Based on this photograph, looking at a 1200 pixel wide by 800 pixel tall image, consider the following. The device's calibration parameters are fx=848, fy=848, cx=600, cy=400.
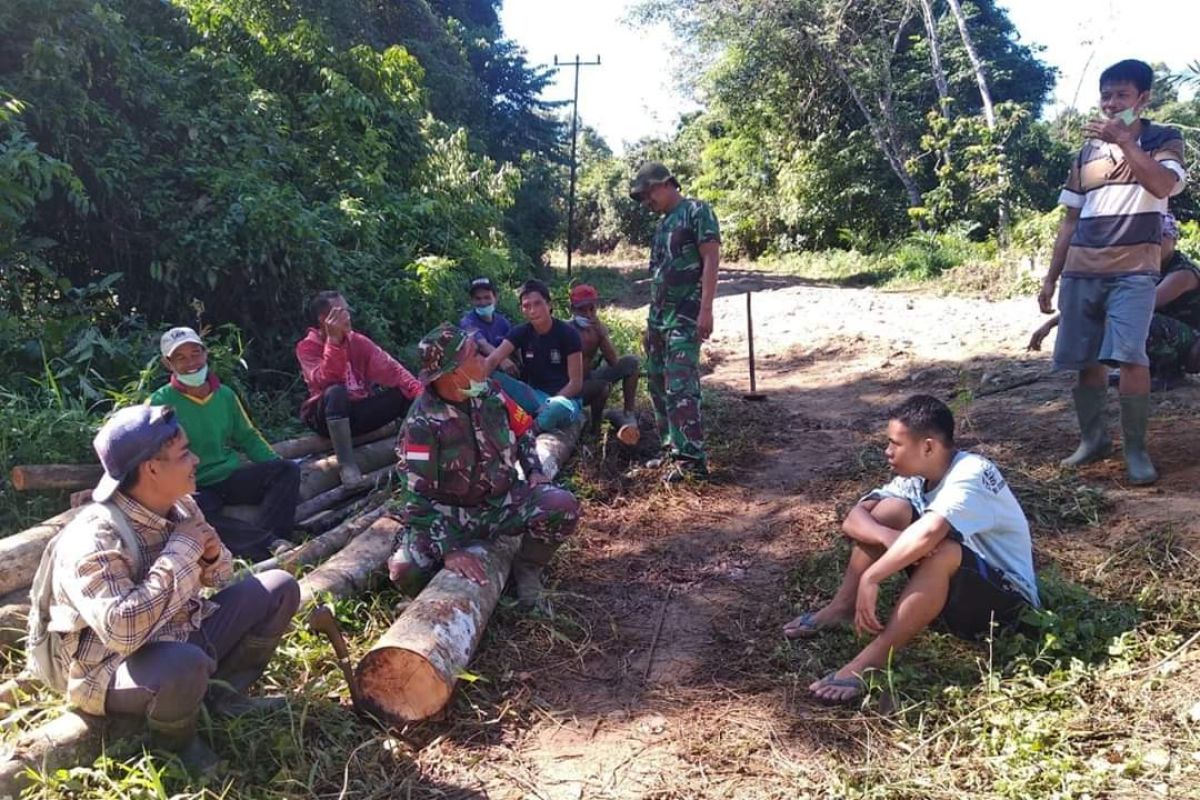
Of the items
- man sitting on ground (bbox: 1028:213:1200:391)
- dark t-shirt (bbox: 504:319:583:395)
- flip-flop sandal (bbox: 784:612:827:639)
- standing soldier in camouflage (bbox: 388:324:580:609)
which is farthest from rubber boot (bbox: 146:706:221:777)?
man sitting on ground (bbox: 1028:213:1200:391)

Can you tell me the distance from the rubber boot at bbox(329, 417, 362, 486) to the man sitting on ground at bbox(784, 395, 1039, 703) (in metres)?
3.27

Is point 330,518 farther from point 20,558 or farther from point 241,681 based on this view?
point 241,681

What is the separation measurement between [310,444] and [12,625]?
2.44 m

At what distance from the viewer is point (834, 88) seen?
22.2 meters

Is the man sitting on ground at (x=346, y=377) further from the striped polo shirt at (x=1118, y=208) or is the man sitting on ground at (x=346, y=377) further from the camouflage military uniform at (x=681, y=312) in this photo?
the striped polo shirt at (x=1118, y=208)

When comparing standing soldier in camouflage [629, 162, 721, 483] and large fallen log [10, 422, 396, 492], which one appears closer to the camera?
large fallen log [10, 422, 396, 492]

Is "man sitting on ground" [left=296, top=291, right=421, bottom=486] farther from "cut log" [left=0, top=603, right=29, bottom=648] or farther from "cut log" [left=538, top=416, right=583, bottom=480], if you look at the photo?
"cut log" [left=0, top=603, right=29, bottom=648]

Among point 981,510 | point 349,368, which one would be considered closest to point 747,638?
point 981,510

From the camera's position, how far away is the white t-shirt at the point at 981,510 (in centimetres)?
286

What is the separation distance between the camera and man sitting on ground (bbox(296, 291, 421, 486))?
5.43 meters

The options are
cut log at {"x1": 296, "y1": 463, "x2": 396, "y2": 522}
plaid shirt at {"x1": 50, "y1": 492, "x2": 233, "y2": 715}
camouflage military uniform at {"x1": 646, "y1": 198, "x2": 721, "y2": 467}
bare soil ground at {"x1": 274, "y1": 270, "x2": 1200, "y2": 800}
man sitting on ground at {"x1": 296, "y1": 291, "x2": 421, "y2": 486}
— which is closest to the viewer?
plaid shirt at {"x1": 50, "y1": 492, "x2": 233, "y2": 715}

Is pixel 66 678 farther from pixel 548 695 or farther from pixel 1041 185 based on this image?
pixel 1041 185

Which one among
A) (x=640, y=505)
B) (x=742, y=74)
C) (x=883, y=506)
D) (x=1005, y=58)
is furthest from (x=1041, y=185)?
(x=883, y=506)

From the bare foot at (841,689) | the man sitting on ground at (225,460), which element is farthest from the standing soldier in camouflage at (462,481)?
the bare foot at (841,689)
